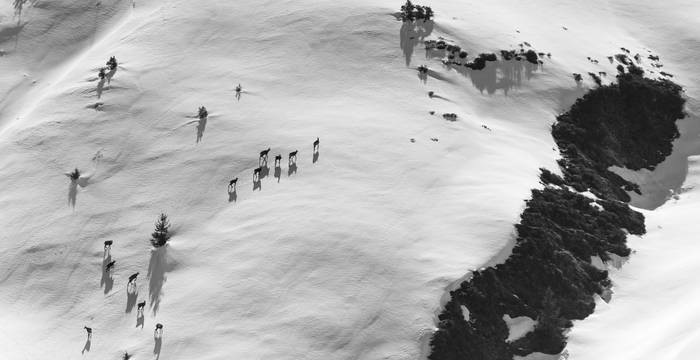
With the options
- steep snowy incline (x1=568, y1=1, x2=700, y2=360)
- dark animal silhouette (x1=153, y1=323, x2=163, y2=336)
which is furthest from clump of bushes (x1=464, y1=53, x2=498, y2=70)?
dark animal silhouette (x1=153, y1=323, x2=163, y2=336)

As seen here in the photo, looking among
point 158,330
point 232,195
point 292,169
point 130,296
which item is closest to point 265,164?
point 292,169

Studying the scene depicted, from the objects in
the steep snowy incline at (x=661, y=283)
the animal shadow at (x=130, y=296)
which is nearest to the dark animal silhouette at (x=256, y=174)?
the animal shadow at (x=130, y=296)

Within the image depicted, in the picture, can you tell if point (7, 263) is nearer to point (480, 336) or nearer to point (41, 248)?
point (41, 248)

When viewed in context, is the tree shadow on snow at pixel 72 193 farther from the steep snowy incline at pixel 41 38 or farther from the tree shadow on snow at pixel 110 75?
the steep snowy incline at pixel 41 38

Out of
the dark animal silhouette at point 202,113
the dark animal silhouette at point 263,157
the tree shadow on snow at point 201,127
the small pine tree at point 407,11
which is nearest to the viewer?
the dark animal silhouette at point 263,157

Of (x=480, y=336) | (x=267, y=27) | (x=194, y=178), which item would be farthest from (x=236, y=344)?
(x=267, y=27)

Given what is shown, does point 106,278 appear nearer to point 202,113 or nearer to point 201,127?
point 201,127
